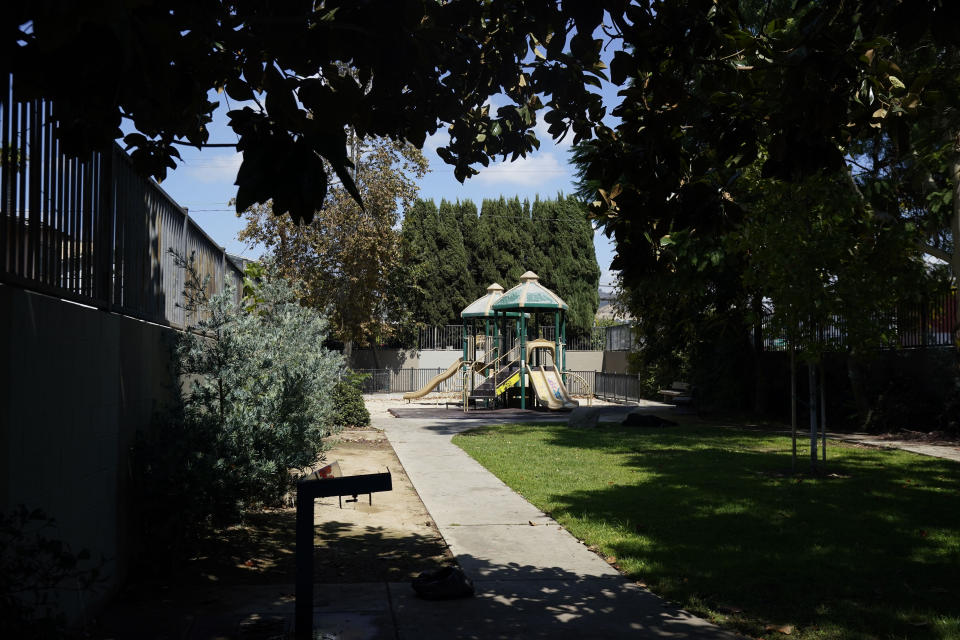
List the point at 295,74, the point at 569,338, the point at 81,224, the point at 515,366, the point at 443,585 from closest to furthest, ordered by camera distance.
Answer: the point at 295,74 → the point at 81,224 → the point at 443,585 → the point at 515,366 → the point at 569,338

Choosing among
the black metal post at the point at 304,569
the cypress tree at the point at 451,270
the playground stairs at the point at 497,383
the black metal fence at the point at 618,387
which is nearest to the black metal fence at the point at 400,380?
the cypress tree at the point at 451,270

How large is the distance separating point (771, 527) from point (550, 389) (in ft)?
63.5

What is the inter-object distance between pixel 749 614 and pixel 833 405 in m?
16.6

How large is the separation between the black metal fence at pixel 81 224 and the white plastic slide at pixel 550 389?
63.6 feet

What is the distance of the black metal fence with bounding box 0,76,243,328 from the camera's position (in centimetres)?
388

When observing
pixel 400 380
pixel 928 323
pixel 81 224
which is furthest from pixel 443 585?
pixel 400 380

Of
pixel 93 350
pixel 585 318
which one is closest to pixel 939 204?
pixel 93 350

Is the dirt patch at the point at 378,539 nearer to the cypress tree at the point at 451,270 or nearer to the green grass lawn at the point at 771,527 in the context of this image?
the green grass lawn at the point at 771,527

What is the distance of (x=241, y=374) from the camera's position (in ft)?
24.5

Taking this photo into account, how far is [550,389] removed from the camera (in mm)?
27344

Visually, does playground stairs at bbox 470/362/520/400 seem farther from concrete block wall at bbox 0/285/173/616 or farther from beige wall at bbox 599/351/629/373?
concrete block wall at bbox 0/285/173/616

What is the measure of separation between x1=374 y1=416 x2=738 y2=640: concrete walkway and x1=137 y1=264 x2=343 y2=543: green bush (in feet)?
5.29

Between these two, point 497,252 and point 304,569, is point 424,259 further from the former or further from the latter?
point 304,569

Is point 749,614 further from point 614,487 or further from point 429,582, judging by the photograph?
point 614,487
